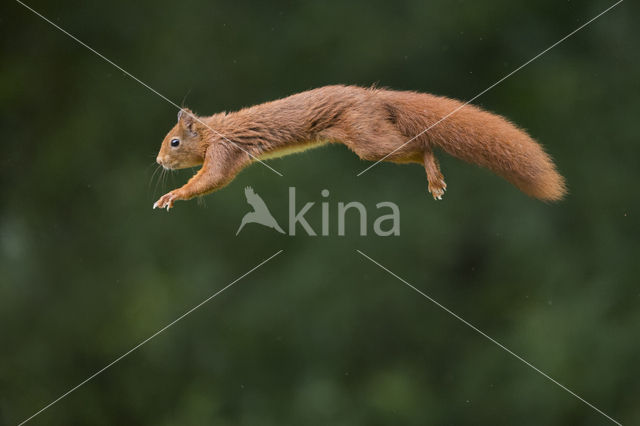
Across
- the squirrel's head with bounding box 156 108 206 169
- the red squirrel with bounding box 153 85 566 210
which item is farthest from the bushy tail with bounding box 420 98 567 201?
the squirrel's head with bounding box 156 108 206 169

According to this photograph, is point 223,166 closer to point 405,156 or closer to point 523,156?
point 405,156

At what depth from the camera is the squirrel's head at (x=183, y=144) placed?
139 cm

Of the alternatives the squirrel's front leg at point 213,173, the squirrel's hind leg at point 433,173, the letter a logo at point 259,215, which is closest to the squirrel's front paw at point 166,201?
the squirrel's front leg at point 213,173

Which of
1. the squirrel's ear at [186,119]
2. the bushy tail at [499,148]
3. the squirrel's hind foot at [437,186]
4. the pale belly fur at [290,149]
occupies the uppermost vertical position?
the squirrel's ear at [186,119]

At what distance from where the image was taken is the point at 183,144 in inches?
55.3

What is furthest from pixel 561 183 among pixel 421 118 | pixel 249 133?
pixel 249 133

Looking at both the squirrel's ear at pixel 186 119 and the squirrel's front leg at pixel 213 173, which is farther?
the squirrel's ear at pixel 186 119

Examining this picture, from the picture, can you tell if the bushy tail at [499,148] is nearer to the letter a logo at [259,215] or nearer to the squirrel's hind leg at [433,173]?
the squirrel's hind leg at [433,173]

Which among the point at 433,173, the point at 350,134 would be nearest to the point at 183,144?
the point at 350,134

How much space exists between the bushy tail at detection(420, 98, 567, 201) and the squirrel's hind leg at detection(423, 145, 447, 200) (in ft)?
0.10

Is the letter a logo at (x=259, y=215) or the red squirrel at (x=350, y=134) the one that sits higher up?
the red squirrel at (x=350, y=134)

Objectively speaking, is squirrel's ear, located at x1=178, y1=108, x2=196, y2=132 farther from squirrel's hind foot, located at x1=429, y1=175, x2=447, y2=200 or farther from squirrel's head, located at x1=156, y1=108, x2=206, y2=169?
squirrel's hind foot, located at x1=429, y1=175, x2=447, y2=200

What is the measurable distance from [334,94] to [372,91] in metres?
0.07

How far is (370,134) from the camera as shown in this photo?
51.7 inches
